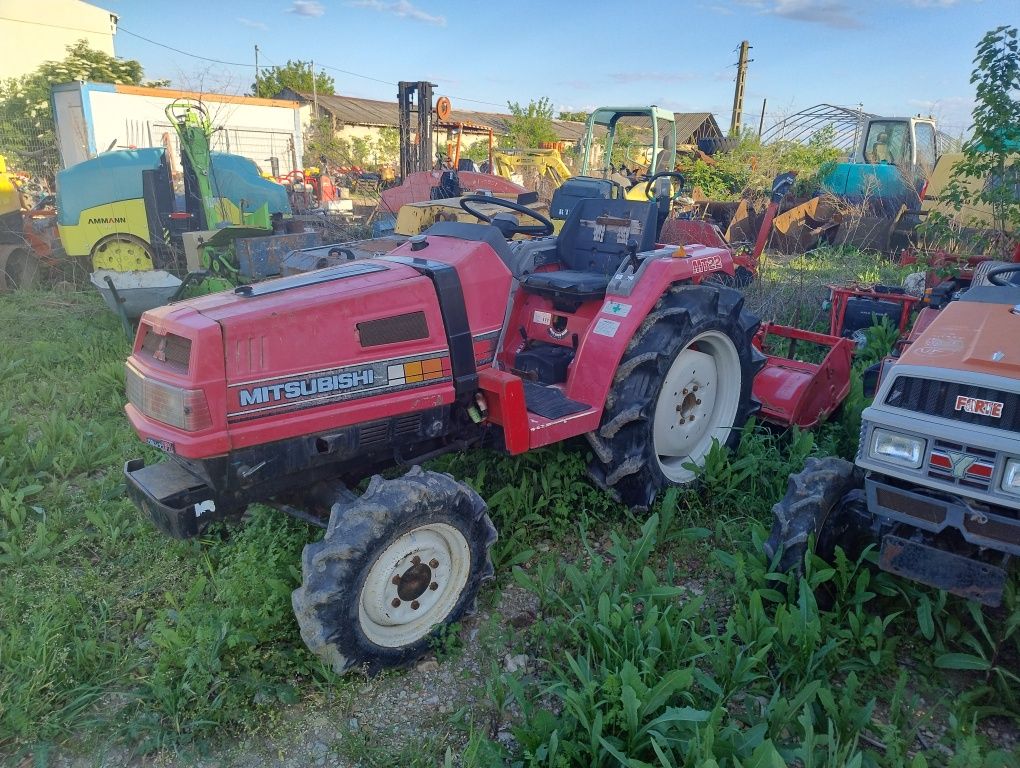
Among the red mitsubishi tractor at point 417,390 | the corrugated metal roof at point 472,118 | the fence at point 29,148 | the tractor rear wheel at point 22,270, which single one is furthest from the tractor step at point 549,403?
the corrugated metal roof at point 472,118

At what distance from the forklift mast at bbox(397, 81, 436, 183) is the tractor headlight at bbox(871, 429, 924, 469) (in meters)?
11.0

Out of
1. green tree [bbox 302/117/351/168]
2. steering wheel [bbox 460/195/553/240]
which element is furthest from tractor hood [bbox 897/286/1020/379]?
green tree [bbox 302/117/351/168]

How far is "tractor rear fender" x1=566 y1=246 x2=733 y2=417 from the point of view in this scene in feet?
11.6

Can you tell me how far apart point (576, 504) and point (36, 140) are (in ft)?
70.8

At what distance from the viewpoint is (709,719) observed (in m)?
2.18

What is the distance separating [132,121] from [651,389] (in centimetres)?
2140

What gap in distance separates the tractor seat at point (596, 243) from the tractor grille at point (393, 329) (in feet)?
3.18

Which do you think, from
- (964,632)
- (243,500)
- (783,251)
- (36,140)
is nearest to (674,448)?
(964,632)

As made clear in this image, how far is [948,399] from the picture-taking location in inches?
97.7

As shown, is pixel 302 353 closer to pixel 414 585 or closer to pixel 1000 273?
pixel 414 585

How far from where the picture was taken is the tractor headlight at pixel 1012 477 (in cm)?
229

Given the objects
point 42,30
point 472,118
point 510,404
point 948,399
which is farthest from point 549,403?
point 472,118

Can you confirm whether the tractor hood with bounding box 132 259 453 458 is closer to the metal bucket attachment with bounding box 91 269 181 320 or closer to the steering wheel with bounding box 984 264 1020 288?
the steering wheel with bounding box 984 264 1020 288

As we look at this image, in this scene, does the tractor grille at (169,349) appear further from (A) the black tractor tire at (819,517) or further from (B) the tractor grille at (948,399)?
(B) the tractor grille at (948,399)
